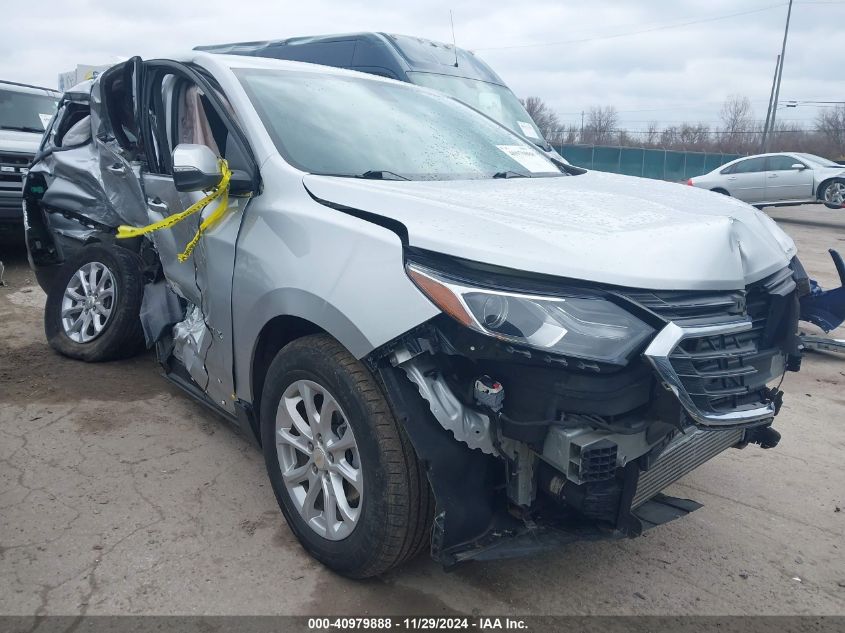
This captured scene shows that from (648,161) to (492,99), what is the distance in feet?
86.0

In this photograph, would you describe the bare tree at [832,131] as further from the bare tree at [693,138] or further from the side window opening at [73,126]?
the side window opening at [73,126]

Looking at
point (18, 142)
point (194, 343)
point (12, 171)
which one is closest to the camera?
point (194, 343)

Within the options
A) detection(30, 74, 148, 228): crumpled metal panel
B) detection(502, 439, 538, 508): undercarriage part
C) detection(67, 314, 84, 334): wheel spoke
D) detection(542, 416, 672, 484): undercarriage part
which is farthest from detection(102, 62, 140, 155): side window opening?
detection(542, 416, 672, 484): undercarriage part

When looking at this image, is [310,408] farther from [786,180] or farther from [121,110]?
[786,180]

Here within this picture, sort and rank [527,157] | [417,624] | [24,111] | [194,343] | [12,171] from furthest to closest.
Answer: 1. [24,111]
2. [12,171]
3. [527,157]
4. [194,343]
5. [417,624]

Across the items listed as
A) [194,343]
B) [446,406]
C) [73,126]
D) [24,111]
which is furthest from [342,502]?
[24,111]

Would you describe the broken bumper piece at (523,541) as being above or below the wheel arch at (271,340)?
below

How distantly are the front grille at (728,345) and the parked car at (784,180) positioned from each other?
1466cm

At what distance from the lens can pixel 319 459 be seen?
256 cm

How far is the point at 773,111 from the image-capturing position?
34.6 meters

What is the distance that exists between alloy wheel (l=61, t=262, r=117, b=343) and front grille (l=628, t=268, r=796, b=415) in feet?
11.6

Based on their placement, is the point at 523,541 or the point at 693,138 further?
the point at 693,138

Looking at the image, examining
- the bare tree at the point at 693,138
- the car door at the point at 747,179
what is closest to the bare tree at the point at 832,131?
the bare tree at the point at 693,138

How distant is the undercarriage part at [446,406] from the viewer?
6.91 ft
